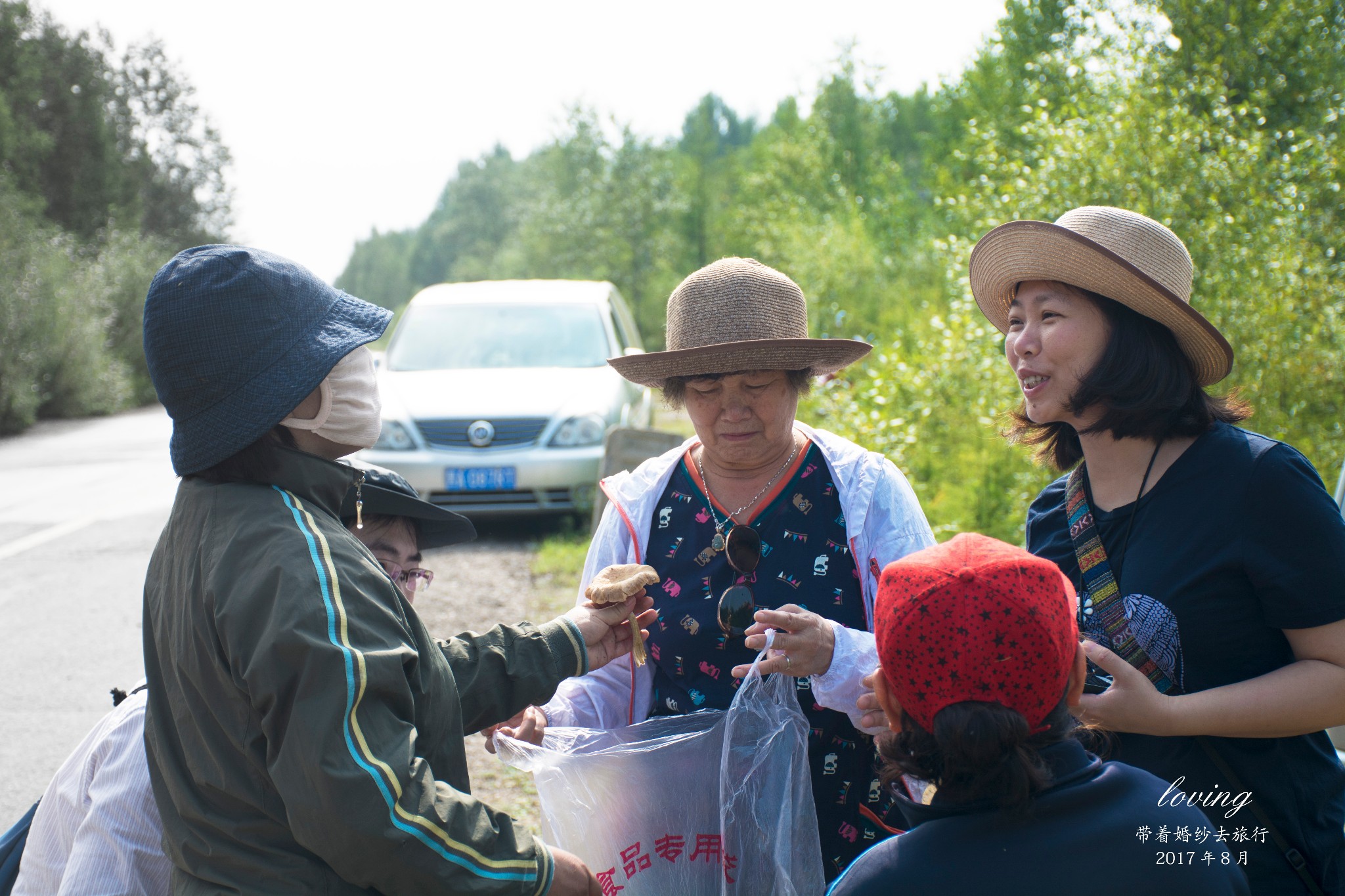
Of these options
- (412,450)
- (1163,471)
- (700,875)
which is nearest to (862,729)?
(700,875)

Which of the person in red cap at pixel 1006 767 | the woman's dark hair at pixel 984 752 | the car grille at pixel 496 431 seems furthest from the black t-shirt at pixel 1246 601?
the car grille at pixel 496 431

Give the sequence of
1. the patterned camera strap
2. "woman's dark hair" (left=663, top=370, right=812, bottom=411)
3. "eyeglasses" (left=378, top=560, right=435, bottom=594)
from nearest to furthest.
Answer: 1. the patterned camera strap
2. "eyeglasses" (left=378, top=560, right=435, bottom=594)
3. "woman's dark hair" (left=663, top=370, right=812, bottom=411)

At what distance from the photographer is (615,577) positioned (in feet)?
6.68

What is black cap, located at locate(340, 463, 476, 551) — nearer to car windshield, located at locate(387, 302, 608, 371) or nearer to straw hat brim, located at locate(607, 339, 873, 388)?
straw hat brim, located at locate(607, 339, 873, 388)

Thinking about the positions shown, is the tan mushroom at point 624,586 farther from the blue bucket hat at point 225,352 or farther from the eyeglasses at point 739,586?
the blue bucket hat at point 225,352

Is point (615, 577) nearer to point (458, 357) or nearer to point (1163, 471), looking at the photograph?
point (1163, 471)

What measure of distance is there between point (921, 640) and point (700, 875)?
3.09 ft

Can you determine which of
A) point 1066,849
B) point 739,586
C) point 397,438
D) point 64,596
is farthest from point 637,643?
point 64,596

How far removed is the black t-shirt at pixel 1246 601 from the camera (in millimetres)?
1674

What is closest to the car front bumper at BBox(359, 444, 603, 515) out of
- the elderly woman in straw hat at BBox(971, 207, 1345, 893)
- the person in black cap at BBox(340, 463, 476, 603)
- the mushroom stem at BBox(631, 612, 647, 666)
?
the person in black cap at BBox(340, 463, 476, 603)

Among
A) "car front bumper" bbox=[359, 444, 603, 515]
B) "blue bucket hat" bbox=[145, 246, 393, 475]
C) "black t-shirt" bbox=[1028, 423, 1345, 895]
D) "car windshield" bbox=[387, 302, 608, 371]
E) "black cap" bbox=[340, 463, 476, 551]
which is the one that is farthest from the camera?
"car windshield" bbox=[387, 302, 608, 371]

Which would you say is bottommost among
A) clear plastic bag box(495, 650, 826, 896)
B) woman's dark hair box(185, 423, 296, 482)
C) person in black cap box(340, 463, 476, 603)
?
clear plastic bag box(495, 650, 826, 896)

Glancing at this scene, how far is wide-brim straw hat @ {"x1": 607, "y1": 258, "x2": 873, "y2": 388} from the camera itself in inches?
87.0

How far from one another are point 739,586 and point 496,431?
17.9 ft
